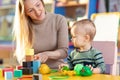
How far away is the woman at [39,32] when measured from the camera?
5.91 feet

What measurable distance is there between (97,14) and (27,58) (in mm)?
2062

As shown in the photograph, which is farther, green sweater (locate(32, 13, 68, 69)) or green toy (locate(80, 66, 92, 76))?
green sweater (locate(32, 13, 68, 69))

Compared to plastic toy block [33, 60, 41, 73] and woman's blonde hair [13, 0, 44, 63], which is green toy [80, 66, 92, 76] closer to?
plastic toy block [33, 60, 41, 73]

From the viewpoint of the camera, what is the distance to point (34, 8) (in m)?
1.78

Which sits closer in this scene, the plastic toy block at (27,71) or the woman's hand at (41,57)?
the plastic toy block at (27,71)


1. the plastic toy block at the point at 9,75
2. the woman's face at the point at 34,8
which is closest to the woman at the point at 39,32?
the woman's face at the point at 34,8

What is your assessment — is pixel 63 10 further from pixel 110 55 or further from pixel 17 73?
pixel 17 73

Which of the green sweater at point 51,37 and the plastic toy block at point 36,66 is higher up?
the green sweater at point 51,37

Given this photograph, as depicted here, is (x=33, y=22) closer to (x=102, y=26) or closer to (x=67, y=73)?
(x=67, y=73)

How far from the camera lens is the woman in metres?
1.80

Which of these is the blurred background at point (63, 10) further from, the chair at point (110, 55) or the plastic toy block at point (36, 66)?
the plastic toy block at point (36, 66)

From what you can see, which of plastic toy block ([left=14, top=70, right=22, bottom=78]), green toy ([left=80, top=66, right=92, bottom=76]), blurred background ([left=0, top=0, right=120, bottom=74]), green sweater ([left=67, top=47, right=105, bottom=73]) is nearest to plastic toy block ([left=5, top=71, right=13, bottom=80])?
plastic toy block ([left=14, top=70, right=22, bottom=78])

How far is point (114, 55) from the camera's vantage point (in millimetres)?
1722

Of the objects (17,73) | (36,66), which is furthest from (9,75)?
(36,66)
